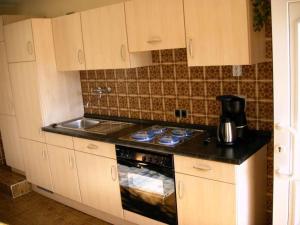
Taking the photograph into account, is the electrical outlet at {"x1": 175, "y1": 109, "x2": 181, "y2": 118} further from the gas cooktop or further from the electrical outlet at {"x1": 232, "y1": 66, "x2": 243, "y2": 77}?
the electrical outlet at {"x1": 232, "y1": 66, "x2": 243, "y2": 77}

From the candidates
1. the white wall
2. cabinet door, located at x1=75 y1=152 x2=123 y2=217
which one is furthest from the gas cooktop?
the white wall

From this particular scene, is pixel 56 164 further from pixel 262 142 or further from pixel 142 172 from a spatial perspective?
pixel 262 142

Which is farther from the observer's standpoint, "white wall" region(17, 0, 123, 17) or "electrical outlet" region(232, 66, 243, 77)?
"white wall" region(17, 0, 123, 17)

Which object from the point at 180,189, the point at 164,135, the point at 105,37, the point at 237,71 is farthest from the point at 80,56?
the point at 180,189

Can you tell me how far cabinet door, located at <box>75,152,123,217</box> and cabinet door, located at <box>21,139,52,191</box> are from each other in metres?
0.59

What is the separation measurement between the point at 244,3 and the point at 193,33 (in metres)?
0.42

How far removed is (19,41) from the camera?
3.56 m

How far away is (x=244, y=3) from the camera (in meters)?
2.12

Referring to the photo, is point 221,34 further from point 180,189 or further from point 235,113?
point 180,189

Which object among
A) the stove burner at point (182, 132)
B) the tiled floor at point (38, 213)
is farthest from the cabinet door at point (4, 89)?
the stove burner at point (182, 132)

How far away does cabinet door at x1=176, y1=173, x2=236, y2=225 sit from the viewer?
2195 millimetres

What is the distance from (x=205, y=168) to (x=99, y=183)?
1.21m

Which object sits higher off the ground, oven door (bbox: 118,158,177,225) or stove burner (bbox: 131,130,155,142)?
stove burner (bbox: 131,130,155,142)

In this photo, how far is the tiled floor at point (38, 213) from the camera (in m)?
3.27
